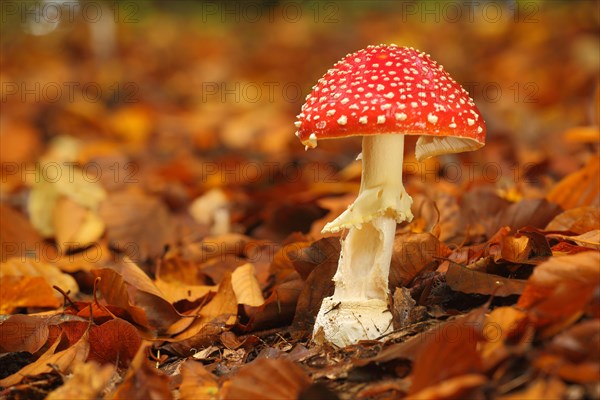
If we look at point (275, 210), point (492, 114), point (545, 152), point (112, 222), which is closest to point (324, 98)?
point (275, 210)

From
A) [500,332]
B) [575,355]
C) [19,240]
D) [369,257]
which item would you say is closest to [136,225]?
[19,240]

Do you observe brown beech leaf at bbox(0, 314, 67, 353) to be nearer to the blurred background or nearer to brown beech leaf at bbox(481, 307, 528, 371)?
brown beech leaf at bbox(481, 307, 528, 371)

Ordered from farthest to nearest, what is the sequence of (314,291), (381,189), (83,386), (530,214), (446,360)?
(530,214), (314,291), (381,189), (83,386), (446,360)

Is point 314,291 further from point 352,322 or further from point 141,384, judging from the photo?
point 141,384

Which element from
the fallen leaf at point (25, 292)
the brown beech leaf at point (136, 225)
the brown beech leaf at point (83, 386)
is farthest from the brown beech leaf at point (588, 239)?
the brown beech leaf at point (136, 225)

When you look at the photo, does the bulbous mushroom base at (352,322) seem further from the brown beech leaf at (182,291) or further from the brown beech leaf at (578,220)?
the brown beech leaf at (578,220)

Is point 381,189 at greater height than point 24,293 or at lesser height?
greater

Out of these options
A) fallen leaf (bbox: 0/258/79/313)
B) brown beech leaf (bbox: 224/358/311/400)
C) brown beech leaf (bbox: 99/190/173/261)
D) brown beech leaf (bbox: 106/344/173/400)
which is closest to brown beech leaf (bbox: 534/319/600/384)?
brown beech leaf (bbox: 224/358/311/400)
